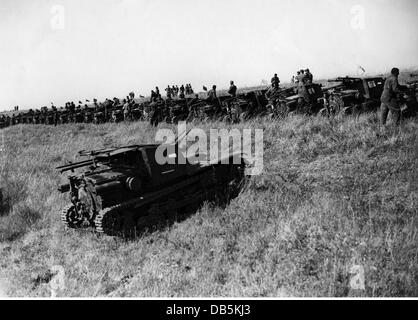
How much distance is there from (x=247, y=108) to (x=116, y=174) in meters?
8.66

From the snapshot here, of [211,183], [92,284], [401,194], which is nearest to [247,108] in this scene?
[211,183]

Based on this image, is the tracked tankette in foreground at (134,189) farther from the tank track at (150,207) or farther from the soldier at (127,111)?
the soldier at (127,111)

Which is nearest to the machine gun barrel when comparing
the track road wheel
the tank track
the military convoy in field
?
the track road wheel

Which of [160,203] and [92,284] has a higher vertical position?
[160,203]

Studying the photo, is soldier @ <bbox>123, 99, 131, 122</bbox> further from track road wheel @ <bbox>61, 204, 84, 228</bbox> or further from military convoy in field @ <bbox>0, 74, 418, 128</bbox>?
track road wheel @ <bbox>61, 204, 84, 228</bbox>

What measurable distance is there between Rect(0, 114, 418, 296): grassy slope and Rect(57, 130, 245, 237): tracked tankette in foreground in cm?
45

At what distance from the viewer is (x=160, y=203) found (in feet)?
27.2

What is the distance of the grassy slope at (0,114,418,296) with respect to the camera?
4.99m

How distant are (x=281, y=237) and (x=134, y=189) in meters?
3.14

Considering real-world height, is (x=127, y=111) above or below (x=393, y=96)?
above

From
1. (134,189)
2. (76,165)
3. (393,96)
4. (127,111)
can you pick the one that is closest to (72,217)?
(76,165)

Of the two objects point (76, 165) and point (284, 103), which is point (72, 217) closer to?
point (76, 165)

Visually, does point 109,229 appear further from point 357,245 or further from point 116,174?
point 357,245

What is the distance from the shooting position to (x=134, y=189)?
25.0 ft
